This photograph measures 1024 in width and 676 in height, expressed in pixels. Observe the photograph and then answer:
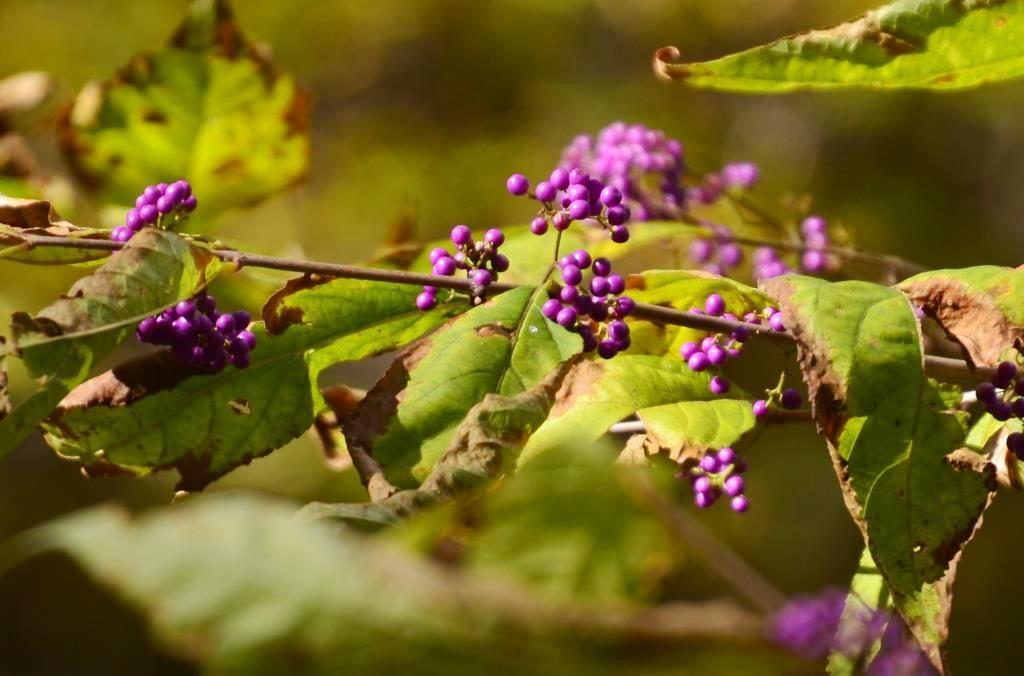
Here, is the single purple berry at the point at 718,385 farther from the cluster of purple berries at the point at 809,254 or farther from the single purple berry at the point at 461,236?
the cluster of purple berries at the point at 809,254

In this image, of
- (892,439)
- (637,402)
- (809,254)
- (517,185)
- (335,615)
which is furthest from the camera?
(809,254)

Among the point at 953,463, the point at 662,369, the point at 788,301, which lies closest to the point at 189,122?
the point at 662,369

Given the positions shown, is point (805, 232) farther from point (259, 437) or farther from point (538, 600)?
point (538, 600)

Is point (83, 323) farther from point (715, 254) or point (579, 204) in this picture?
point (715, 254)

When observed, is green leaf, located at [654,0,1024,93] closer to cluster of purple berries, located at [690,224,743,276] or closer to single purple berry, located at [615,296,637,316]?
single purple berry, located at [615,296,637,316]

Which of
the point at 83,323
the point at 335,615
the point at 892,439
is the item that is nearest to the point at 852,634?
the point at 892,439

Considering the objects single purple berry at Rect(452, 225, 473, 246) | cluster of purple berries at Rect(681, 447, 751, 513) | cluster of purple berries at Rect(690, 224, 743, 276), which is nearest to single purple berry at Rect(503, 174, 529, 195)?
single purple berry at Rect(452, 225, 473, 246)
